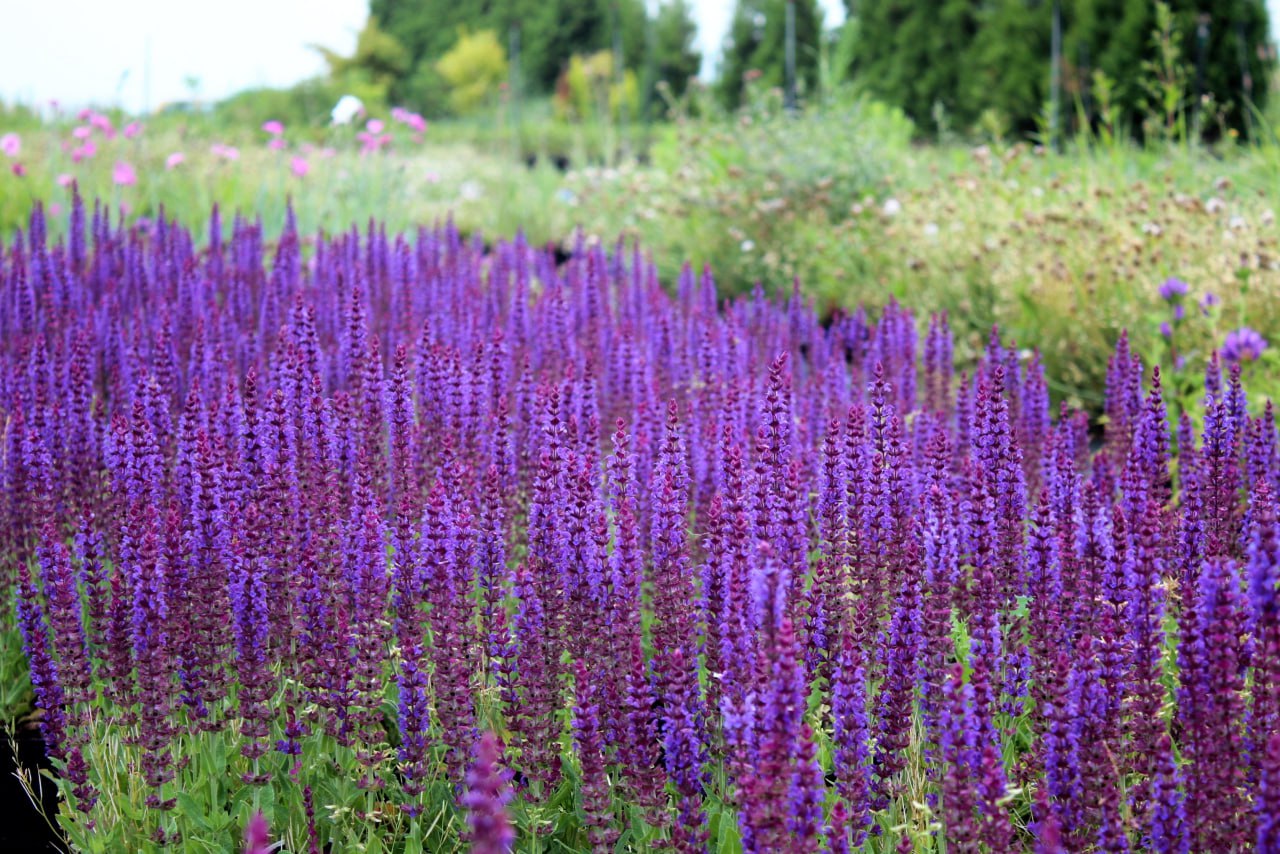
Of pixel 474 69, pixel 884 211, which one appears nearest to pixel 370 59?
pixel 474 69

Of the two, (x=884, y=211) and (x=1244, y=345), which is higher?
(x=884, y=211)

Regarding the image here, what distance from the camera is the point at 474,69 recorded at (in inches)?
1747

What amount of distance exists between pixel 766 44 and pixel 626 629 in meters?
29.6

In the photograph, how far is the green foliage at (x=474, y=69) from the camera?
43.9 m

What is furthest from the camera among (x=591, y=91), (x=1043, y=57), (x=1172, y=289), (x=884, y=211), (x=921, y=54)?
(x=591, y=91)

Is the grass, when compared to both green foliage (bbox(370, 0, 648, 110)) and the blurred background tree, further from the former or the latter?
green foliage (bbox(370, 0, 648, 110))

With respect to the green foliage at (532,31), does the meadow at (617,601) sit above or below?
below

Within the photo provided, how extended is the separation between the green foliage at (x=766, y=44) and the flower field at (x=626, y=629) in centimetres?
2348

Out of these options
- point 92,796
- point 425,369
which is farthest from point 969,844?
point 425,369

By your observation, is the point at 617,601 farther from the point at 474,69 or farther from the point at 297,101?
the point at 474,69

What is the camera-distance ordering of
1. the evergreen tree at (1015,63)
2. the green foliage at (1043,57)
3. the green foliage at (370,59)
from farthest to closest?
the green foliage at (370,59) < the evergreen tree at (1015,63) < the green foliage at (1043,57)

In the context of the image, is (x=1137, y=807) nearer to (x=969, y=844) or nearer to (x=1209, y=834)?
(x=1209, y=834)

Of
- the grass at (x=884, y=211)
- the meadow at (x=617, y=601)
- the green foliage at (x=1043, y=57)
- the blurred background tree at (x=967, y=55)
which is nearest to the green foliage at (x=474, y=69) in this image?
the blurred background tree at (x=967, y=55)

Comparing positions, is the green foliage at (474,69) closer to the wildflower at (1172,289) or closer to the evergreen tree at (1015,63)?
the evergreen tree at (1015,63)
